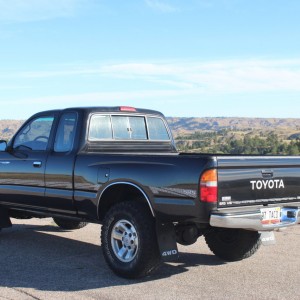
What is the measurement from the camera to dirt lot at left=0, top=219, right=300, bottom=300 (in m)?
5.28

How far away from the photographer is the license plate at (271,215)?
5.55 meters

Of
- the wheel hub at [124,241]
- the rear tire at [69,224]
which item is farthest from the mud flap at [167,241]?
the rear tire at [69,224]

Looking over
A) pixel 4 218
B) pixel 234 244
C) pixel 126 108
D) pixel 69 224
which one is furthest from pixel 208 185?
pixel 69 224

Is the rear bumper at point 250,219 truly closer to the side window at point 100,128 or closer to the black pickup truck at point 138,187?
the black pickup truck at point 138,187

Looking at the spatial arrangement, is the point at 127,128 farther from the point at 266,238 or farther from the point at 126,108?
the point at 266,238

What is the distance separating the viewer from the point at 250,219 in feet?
17.7

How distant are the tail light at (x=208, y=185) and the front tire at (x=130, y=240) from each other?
2.60 ft

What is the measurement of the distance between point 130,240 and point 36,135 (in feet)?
7.87

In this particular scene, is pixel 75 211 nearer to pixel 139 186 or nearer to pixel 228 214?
pixel 139 186

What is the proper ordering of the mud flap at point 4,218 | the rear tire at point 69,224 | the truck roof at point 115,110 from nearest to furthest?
the truck roof at point 115,110
the mud flap at point 4,218
the rear tire at point 69,224

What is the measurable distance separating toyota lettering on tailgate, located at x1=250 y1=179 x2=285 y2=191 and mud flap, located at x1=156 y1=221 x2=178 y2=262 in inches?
38.6

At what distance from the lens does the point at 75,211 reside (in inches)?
263

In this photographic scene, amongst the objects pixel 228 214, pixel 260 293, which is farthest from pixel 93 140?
pixel 260 293

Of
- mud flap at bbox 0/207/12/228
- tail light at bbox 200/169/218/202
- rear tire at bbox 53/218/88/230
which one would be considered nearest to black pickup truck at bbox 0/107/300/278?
tail light at bbox 200/169/218/202
